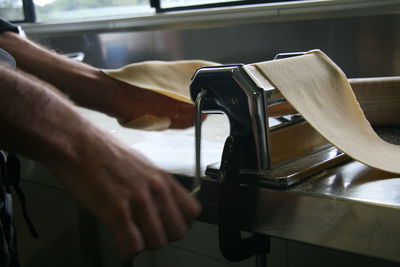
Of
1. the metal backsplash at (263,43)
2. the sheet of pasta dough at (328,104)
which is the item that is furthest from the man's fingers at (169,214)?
the metal backsplash at (263,43)

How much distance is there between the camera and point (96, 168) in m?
0.52

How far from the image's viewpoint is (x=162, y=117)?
104cm

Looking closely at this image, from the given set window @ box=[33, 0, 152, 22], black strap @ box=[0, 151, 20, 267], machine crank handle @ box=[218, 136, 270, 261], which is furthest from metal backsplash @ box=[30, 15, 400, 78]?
black strap @ box=[0, 151, 20, 267]

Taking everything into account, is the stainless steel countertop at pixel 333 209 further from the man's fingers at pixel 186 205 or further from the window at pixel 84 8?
the window at pixel 84 8

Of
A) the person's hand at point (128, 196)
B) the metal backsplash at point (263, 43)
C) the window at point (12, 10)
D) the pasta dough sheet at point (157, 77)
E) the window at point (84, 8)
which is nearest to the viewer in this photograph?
the person's hand at point (128, 196)

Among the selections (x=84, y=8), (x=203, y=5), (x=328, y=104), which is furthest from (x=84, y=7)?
(x=328, y=104)

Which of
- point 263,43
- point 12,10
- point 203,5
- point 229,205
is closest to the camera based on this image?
point 229,205

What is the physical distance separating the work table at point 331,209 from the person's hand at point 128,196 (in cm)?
11

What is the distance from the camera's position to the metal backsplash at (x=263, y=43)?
120 cm

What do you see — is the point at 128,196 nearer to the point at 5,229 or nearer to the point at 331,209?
the point at 331,209

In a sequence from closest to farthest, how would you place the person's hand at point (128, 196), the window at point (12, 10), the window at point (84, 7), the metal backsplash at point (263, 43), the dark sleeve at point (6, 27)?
the person's hand at point (128, 196)
the dark sleeve at point (6, 27)
the metal backsplash at point (263, 43)
the window at point (84, 7)
the window at point (12, 10)

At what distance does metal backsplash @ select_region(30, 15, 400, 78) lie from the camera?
1198mm

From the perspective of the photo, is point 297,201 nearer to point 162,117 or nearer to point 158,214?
point 158,214

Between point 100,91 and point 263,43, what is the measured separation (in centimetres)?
58
